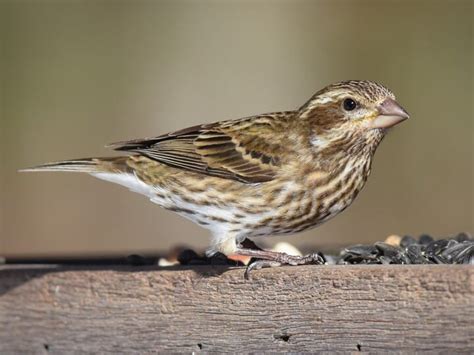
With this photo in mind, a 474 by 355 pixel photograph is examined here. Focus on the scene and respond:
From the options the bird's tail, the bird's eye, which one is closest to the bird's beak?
the bird's eye

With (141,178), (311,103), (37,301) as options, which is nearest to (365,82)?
(311,103)

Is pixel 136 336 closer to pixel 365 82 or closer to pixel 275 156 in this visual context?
pixel 275 156

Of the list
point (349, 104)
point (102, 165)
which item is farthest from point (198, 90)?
point (349, 104)

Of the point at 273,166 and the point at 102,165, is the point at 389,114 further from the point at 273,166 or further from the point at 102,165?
the point at 102,165

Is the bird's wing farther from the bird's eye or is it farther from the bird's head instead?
the bird's eye

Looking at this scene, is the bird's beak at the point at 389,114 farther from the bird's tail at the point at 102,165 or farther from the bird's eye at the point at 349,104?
the bird's tail at the point at 102,165

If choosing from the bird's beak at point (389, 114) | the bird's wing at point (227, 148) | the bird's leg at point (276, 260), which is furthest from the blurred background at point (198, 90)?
the bird's leg at point (276, 260)
